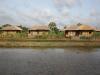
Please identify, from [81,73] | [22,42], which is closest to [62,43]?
[22,42]

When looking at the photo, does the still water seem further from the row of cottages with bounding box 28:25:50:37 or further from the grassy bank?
the row of cottages with bounding box 28:25:50:37

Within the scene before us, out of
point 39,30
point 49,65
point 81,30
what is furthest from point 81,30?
point 49,65

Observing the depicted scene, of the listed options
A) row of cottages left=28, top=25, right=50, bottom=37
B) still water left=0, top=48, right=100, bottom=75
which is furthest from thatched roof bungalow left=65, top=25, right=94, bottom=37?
still water left=0, top=48, right=100, bottom=75

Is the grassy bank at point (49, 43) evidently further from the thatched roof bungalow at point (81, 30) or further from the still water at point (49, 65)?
the thatched roof bungalow at point (81, 30)

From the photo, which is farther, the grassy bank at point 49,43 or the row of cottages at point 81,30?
the row of cottages at point 81,30

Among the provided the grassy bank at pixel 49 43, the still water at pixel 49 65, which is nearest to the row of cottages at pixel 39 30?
the grassy bank at pixel 49 43

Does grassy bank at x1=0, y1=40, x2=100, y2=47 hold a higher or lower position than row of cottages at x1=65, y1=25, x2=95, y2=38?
lower

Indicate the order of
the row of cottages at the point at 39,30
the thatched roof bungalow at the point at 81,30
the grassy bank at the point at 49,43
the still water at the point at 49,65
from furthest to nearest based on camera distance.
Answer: the row of cottages at the point at 39,30, the thatched roof bungalow at the point at 81,30, the grassy bank at the point at 49,43, the still water at the point at 49,65

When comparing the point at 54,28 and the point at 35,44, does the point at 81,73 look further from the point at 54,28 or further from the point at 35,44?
the point at 54,28

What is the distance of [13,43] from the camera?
42.5 meters

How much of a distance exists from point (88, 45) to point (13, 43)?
13382mm

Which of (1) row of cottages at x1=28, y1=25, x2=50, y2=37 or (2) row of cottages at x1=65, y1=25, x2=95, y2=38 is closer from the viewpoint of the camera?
(2) row of cottages at x1=65, y1=25, x2=95, y2=38

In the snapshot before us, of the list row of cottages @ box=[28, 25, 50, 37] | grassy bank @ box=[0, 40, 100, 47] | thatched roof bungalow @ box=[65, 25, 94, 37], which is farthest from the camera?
row of cottages @ box=[28, 25, 50, 37]

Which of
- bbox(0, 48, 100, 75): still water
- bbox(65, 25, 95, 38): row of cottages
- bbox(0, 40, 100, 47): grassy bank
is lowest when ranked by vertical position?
bbox(0, 48, 100, 75): still water
